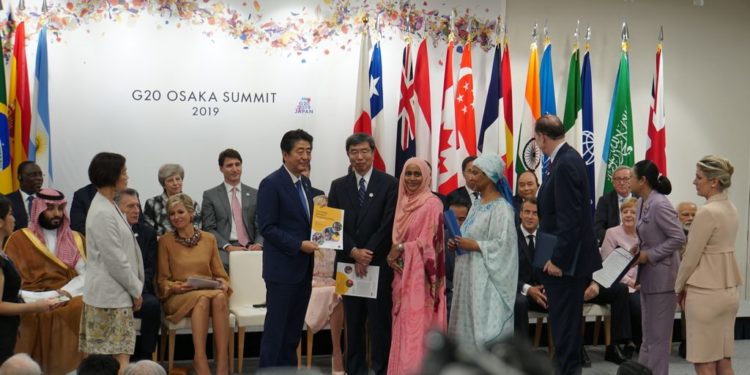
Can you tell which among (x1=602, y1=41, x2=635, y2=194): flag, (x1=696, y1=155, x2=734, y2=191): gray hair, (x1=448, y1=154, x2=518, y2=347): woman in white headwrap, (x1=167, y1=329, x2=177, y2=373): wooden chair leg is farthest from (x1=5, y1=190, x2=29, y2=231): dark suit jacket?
(x1=602, y1=41, x2=635, y2=194): flag

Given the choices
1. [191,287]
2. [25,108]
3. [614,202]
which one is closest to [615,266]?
[614,202]

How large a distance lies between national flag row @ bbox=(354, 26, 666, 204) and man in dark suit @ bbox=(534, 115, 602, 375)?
8.98 feet

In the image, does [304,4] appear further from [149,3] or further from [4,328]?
[4,328]

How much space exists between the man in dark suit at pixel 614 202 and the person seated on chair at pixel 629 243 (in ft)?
1.82

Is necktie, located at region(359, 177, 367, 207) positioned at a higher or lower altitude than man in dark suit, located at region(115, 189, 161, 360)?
higher

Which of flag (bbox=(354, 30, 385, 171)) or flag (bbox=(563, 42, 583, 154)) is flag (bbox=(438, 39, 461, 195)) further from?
flag (bbox=(563, 42, 583, 154))

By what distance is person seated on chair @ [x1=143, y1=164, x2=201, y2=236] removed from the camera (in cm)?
609

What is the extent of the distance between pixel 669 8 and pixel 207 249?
195 inches

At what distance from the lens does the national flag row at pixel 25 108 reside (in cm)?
650

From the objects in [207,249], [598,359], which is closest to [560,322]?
[598,359]

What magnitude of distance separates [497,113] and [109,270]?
406 cm

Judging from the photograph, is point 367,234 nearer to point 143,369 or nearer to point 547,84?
point 143,369

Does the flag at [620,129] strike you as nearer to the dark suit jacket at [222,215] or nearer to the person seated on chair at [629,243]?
the person seated on chair at [629,243]

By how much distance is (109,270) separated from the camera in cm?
436
